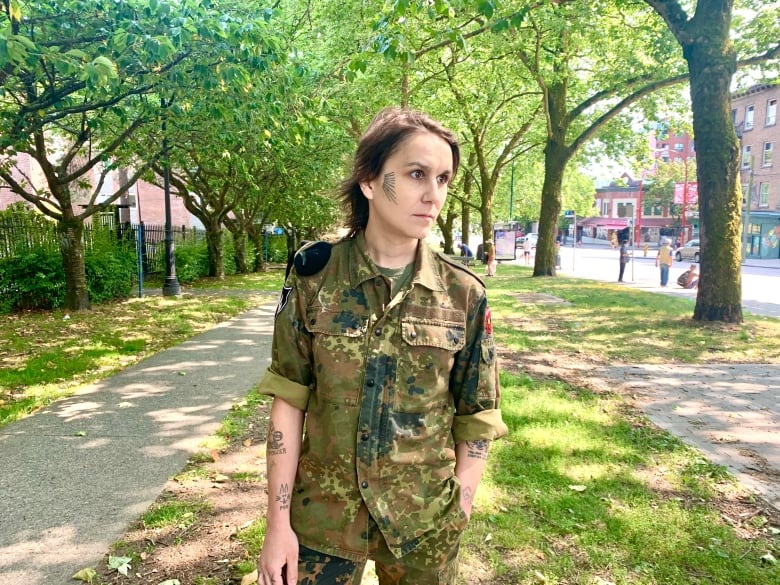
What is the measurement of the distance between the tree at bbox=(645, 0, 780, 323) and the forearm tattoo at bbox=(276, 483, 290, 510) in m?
10.4

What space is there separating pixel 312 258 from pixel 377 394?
0.45 m

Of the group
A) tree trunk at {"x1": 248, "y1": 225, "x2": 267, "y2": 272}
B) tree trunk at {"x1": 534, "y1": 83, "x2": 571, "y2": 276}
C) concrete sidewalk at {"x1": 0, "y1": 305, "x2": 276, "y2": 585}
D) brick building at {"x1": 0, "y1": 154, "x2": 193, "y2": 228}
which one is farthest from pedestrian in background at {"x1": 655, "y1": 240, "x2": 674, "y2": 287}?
brick building at {"x1": 0, "y1": 154, "x2": 193, "y2": 228}

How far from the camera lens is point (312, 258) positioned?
1779mm

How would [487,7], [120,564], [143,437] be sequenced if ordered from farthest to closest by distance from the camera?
1. [487,7]
2. [143,437]
3. [120,564]

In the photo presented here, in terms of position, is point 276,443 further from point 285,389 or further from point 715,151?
point 715,151

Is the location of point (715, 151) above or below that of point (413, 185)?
above

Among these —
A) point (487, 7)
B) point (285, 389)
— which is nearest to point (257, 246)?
point (487, 7)

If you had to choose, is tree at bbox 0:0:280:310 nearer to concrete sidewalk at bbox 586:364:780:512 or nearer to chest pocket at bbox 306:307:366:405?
chest pocket at bbox 306:307:366:405

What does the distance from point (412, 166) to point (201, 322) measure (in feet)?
34.5

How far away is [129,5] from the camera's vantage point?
19.5ft

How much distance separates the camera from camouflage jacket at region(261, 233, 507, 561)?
166cm

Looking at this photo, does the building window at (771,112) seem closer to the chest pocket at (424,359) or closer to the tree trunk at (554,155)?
the tree trunk at (554,155)

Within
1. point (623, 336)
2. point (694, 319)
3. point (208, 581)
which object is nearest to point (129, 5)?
point (208, 581)

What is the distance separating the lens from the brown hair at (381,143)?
174 centimetres
